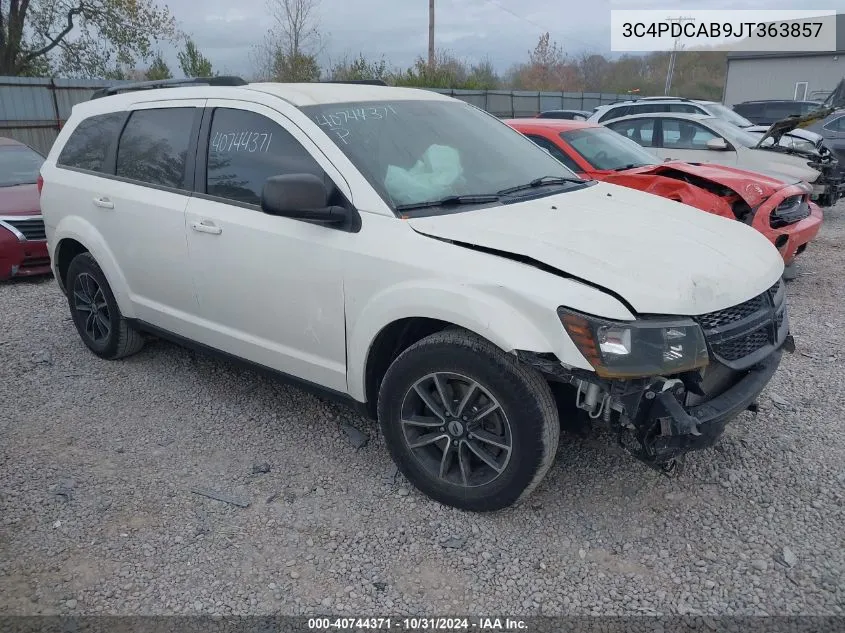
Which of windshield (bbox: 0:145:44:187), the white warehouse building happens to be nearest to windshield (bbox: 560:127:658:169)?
windshield (bbox: 0:145:44:187)

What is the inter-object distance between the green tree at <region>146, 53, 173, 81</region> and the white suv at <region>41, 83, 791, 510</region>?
19751 millimetres

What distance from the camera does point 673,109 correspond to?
13281mm

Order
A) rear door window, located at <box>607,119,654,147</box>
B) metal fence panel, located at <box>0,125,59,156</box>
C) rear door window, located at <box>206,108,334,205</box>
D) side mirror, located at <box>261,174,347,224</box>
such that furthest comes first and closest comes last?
metal fence panel, located at <box>0,125,59,156</box>
rear door window, located at <box>607,119,654,147</box>
rear door window, located at <box>206,108,334,205</box>
side mirror, located at <box>261,174,347,224</box>

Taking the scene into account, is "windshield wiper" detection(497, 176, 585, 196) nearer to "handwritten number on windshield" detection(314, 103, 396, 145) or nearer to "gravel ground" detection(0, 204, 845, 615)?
"handwritten number on windshield" detection(314, 103, 396, 145)

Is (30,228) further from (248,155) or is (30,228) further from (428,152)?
(428,152)

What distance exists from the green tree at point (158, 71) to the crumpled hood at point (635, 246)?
70.0ft

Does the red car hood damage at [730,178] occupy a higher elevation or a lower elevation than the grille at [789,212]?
higher

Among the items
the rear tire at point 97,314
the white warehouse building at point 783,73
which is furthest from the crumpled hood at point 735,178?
the white warehouse building at point 783,73

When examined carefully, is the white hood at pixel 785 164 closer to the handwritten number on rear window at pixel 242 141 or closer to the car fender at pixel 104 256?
the handwritten number on rear window at pixel 242 141

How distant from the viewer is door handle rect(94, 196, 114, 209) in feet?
14.3

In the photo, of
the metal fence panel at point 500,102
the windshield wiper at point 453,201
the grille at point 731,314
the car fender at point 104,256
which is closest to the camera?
the grille at point 731,314

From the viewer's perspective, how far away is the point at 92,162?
183 inches

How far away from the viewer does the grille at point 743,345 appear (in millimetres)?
2812

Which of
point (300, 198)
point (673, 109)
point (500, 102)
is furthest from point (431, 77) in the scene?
point (300, 198)
